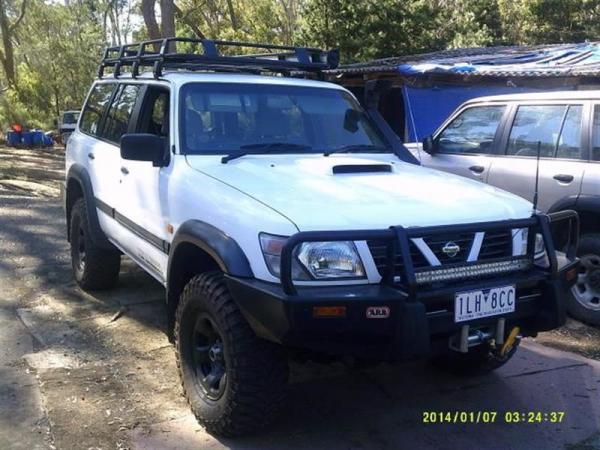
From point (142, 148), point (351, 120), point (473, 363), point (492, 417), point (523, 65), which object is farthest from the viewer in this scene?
point (523, 65)

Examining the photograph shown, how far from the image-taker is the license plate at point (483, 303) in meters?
3.09

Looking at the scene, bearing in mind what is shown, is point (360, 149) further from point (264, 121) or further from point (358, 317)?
point (358, 317)

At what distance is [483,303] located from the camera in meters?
3.15

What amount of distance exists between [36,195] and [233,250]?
987 centimetres

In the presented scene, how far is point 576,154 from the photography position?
17.6 ft

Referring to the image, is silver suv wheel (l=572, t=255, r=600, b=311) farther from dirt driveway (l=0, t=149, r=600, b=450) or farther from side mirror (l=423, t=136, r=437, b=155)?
side mirror (l=423, t=136, r=437, b=155)

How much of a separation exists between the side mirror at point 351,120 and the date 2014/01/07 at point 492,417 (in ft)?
6.54

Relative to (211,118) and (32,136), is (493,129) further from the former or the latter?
(32,136)

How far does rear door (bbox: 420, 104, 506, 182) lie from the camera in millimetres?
6176

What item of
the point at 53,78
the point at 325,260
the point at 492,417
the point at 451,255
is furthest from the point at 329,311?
the point at 53,78

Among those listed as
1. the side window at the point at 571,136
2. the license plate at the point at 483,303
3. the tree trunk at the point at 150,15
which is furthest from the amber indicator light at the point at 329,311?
the tree trunk at the point at 150,15

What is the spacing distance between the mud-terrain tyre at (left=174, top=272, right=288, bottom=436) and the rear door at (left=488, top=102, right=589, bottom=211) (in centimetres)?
316

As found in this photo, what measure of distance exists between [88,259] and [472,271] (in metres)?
3.63

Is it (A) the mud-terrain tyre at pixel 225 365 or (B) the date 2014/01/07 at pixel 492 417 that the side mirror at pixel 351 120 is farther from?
(B) the date 2014/01/07 at pixel 492 417
